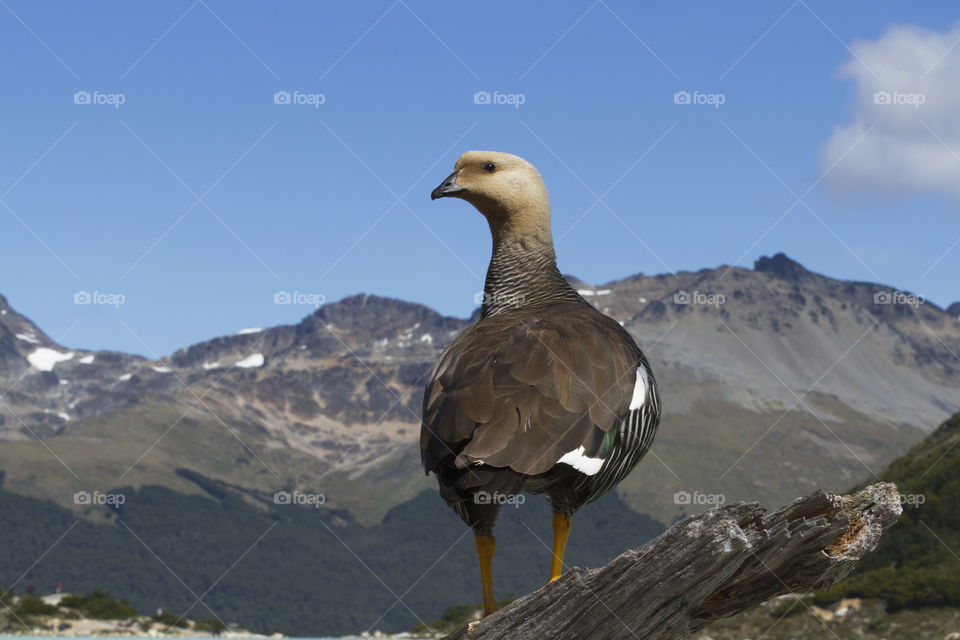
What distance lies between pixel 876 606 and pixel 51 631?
220 feet

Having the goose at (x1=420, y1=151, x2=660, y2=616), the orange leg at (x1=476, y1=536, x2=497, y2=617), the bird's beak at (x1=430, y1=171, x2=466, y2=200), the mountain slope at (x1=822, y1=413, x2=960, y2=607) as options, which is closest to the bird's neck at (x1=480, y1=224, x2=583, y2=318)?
the bird's beak at (x1=430, y1=171, x2=466, y2=200)

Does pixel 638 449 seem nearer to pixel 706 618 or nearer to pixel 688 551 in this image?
pixel 706 618

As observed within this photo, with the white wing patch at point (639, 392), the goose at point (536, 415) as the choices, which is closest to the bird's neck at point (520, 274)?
the goose at point (536, 415)

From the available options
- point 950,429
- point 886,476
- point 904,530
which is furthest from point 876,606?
point 950,429

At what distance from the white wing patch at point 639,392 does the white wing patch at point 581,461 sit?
990 millimetres

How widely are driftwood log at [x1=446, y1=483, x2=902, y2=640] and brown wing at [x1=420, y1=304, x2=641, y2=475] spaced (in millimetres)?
1319

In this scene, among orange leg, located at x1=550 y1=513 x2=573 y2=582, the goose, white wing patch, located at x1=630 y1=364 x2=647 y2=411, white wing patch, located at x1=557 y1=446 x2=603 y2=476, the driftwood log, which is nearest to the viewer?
the driftwood log

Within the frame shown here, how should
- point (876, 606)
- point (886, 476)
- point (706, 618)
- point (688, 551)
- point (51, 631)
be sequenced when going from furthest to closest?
1. point (886, 476)
2. point (51, 631)
3. point (876, 606)
4. point (706, 618)
5. point (688, 551)

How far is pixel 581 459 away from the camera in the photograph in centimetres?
898

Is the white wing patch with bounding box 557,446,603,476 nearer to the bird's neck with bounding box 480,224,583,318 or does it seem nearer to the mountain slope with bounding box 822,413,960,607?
the bird's neck with bounding box 480,224,583,318

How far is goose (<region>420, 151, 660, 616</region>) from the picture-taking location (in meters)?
8.63

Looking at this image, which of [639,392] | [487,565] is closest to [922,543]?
[639,392]

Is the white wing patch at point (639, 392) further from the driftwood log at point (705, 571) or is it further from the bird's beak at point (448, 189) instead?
the bird's beak at point (448, 189)

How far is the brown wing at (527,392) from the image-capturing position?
872cm
